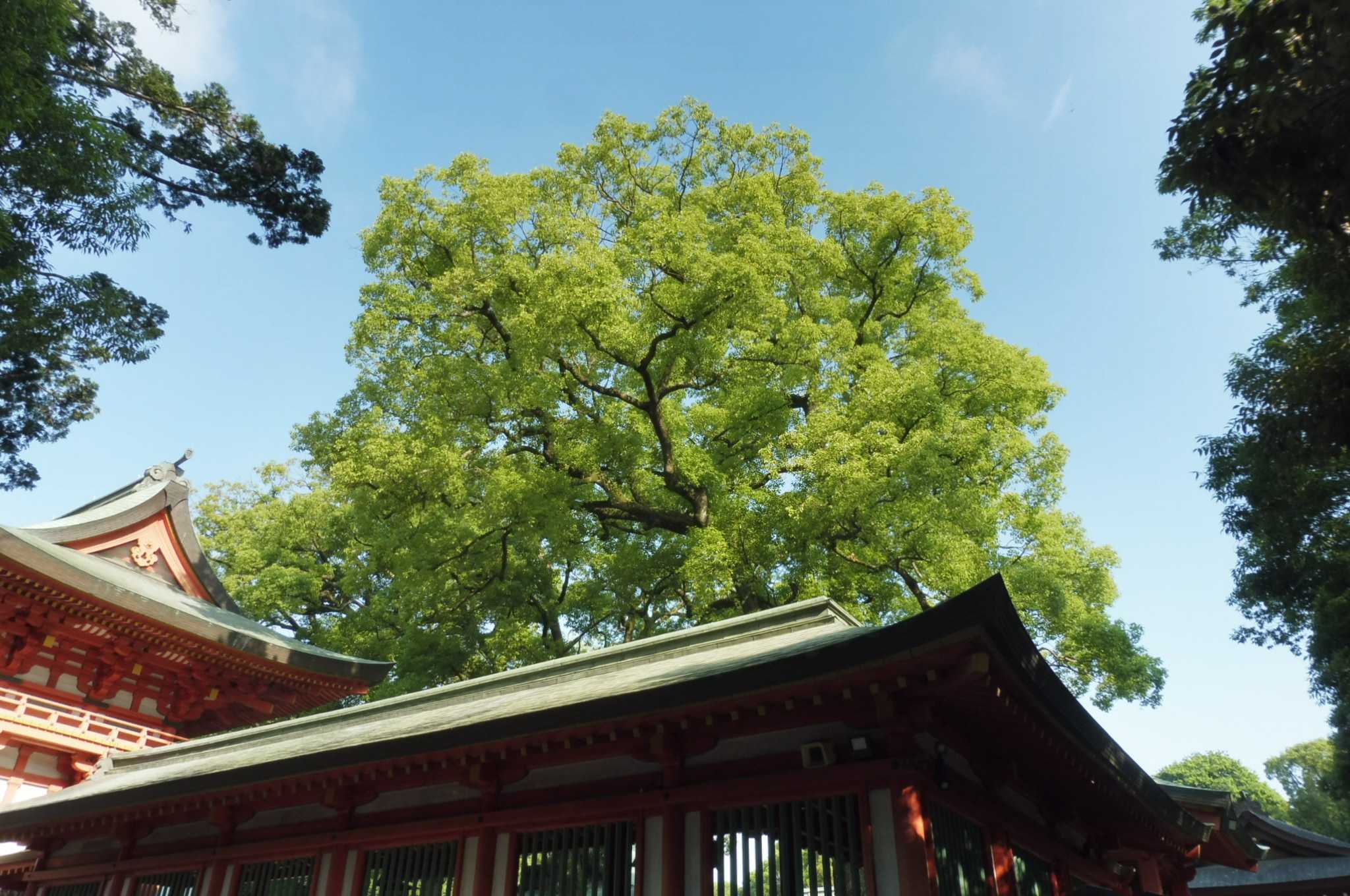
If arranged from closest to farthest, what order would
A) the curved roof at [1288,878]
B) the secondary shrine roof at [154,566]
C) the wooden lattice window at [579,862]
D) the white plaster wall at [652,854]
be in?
the white plaster wall at [652,854], the wooden lattice window at [579,862], the secondary shrine roof at [154,566], the curved roof at [1288,878]

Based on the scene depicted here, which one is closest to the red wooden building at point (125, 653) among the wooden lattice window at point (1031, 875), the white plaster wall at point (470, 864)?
the white plaster wall at point (470, 864)

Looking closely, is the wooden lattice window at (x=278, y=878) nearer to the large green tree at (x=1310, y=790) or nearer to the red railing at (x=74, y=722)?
the red railing at (x=74, y=722)

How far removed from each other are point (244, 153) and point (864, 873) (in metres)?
11.9

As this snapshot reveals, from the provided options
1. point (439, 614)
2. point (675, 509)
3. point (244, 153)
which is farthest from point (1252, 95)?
point (439, 614)

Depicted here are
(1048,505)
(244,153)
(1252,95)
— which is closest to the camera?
(1252,95)

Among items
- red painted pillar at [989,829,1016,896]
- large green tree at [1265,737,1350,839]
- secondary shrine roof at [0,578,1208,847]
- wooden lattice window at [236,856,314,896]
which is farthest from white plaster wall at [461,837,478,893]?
large green tree at [1265,737,1350,839]

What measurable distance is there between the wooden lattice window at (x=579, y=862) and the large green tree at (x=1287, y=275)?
24.4 ft

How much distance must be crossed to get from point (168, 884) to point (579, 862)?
20.6 feet

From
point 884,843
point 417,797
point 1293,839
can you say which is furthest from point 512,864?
point 1293,839

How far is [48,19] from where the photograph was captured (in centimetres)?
861

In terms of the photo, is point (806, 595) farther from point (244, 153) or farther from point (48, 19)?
point (48, 19)

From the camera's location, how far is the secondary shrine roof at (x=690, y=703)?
18.2 feet

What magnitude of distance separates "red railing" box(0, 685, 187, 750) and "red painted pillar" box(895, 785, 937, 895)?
1345 cm

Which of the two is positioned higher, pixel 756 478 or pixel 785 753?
pixel 756 478
